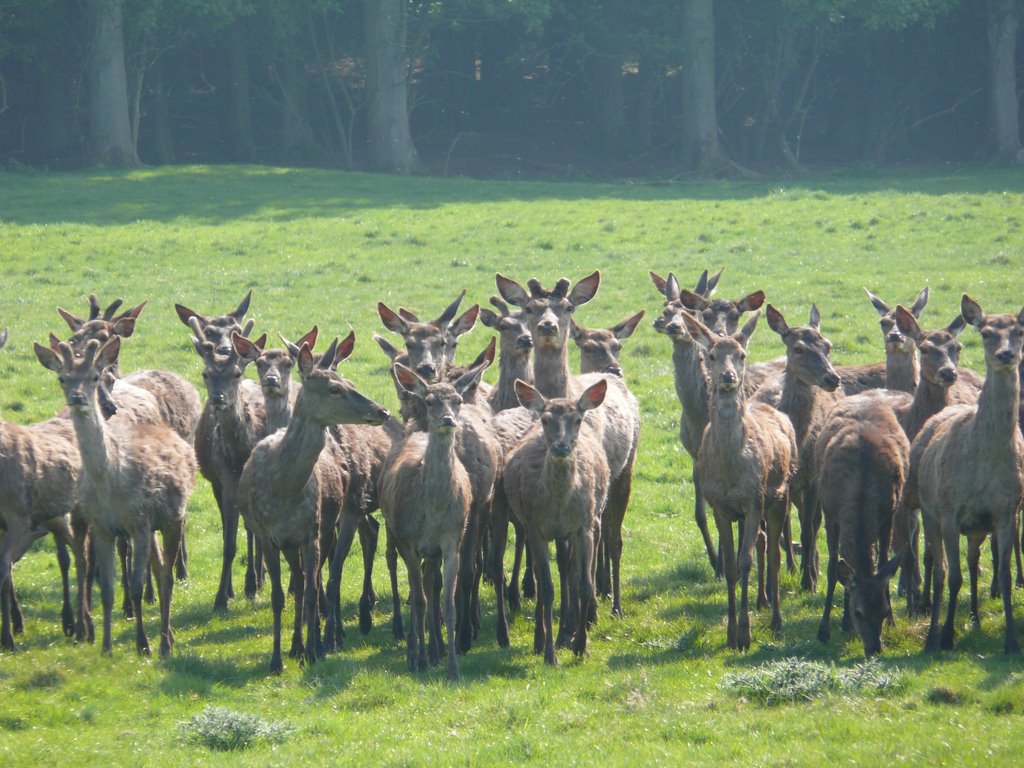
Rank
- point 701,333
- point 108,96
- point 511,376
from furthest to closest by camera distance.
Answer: point 108,96, point 511,376, point 701,333

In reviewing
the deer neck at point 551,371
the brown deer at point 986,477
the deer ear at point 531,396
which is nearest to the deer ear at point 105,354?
the deer ear at point 531,396

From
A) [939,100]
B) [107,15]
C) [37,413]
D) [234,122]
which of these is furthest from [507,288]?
[939,100]

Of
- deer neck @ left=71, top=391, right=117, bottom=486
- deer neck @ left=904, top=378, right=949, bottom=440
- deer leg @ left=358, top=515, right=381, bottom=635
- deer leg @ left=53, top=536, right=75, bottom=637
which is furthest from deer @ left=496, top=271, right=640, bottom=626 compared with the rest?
deer leg @ left=53, top=536, right=75, bottom=637

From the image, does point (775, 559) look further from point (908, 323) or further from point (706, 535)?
point (908, 323)

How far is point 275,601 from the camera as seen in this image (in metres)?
10.6

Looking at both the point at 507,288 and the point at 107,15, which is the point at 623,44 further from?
the point at 507,288

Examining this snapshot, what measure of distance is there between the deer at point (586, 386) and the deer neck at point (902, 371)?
8.90ft

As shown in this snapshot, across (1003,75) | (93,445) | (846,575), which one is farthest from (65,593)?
(1003,75)

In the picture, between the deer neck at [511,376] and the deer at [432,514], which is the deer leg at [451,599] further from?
the deer neck at [511,376]

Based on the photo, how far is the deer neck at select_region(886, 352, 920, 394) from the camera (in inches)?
556

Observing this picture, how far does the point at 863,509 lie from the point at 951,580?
2.86 ft

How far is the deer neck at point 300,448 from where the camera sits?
10.8 metres

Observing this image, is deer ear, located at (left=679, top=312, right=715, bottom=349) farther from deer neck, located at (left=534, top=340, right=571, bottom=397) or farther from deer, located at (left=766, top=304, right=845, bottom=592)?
deer neck, located at (left=534, top=340, right=571, bottom=397)

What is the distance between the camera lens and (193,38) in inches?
1799
